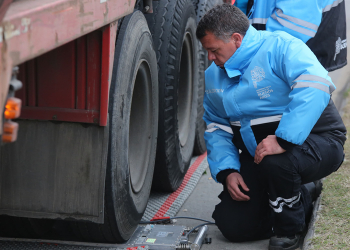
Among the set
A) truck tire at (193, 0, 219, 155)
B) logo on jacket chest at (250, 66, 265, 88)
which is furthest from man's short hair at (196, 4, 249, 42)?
truck tire at (193, 0, 219, 155)

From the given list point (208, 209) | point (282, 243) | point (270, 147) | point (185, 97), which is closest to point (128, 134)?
point (270, 147)

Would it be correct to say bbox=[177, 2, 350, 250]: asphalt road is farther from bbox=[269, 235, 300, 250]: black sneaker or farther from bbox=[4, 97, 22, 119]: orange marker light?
bbox=[4, 97, 22, 119]: orange marker light

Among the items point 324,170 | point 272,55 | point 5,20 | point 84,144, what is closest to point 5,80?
point 5,20

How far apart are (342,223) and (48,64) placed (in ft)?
6.10

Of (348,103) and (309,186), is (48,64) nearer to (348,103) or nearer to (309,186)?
(309,186)

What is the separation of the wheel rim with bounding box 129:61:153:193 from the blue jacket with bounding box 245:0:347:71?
0.96 meters

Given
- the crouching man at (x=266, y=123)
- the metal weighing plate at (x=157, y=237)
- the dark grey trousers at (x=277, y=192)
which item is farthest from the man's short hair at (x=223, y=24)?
the metal weighing plate at (x=157, y=237)

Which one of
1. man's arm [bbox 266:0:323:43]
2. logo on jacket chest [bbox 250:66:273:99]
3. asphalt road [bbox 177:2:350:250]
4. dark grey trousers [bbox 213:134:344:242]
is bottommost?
asphalt road [bbox 177:2:350:250]

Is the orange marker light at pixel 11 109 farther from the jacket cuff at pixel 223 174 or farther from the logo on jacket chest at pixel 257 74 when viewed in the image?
the jacket cuff at pixel 223 174

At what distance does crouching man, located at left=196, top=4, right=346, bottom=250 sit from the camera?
234 cm

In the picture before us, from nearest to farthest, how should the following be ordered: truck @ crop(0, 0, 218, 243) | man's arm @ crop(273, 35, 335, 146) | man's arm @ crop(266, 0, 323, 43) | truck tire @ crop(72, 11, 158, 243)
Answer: truck @ crop(0, 0, 218, 243)
truck tire @ crop(72, 11, 158, 243)
man's arm @ crop(273, 35, 335, 146)
man's arm @ crop(266, 0, 323, 43)

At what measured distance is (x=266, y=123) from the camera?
8.43ft

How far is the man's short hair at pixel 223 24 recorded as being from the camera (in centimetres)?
250

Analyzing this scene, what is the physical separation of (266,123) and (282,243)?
0.64 meters
